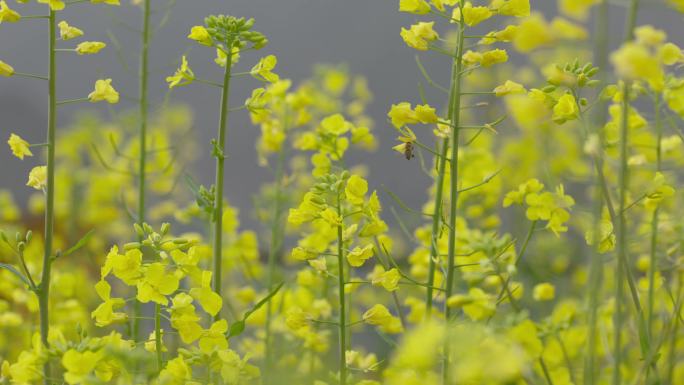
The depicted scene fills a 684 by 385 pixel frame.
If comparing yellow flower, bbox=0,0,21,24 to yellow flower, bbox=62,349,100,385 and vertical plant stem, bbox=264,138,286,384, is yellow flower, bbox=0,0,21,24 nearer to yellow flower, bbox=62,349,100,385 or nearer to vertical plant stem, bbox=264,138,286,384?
yellow flower, bbox=62,349,100,385

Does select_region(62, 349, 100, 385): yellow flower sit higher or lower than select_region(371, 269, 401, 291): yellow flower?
lower

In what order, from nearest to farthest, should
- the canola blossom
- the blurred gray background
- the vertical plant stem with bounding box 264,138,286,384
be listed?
the canola blossom < the vertical plant stem with bounding box 264,138,286,384 < the blurred gray background

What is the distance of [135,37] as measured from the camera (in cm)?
611

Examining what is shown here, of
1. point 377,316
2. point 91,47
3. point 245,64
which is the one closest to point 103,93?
point 91,47

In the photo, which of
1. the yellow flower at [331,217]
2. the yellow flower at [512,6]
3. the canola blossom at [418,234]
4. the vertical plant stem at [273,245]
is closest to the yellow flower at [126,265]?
the canola blossom at [418,234]

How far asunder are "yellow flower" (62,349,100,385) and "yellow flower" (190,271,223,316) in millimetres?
237

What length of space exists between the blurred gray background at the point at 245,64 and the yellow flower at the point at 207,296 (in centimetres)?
427

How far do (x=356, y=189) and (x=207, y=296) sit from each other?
1.10 ft

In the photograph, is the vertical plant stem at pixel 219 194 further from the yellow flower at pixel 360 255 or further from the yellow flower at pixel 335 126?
the yellow flower at pixel 335 126

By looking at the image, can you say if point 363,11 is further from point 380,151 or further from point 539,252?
point 539,252

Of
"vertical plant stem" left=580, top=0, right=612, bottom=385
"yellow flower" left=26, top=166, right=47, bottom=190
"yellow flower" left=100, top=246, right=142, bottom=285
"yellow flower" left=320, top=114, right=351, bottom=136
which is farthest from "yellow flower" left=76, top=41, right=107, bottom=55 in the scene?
"vertical plant stem" left=580, top=0, right=612, bottom=385

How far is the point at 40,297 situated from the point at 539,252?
90.0 inches

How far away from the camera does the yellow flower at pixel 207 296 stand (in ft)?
4.95

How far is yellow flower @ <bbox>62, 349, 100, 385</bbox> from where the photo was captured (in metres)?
1.29
